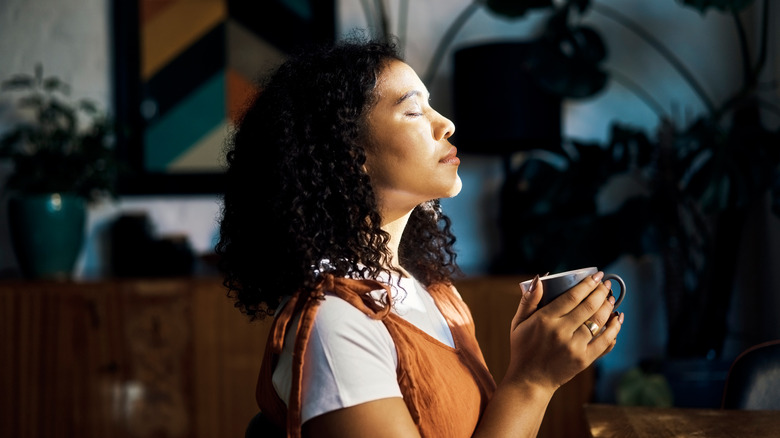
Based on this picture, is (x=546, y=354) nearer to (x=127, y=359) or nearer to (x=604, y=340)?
(x=604, y=340)

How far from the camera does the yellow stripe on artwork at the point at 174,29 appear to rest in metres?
3.04

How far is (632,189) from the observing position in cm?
298

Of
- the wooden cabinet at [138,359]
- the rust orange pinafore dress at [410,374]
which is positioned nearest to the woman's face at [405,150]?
the rust orange pinafore dress at [410,374]

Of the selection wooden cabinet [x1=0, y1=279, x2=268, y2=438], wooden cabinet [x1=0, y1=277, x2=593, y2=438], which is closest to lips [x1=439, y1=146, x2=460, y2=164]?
wooden cabinet [x1=0, y1=277, x2=593, y2=438]

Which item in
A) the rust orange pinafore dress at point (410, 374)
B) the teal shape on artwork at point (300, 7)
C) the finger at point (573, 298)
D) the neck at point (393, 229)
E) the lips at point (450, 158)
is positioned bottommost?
the rust orange pinafore dress at point (410, 374)

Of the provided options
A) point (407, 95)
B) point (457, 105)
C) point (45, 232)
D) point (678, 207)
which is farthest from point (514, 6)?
point (45, 232)

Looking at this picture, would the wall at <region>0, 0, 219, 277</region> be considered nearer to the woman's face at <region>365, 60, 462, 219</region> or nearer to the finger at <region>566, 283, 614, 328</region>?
the woman's face at <region>365, 60, 462, 219</region>

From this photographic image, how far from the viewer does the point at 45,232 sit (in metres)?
2.63

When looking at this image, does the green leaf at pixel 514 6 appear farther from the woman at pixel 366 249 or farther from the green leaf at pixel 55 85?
the green leaf at pixel 55 85

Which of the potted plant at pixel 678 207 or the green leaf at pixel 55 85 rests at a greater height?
the green leaf at pixel 55 85

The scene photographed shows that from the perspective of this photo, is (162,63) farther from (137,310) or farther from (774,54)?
(774,54)

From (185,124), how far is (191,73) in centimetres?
22

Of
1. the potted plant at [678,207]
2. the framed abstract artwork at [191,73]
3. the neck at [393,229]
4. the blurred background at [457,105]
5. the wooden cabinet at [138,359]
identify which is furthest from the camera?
the framed abstract artwork at [191,73]

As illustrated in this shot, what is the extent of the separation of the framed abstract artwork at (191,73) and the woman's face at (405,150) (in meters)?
2.10
